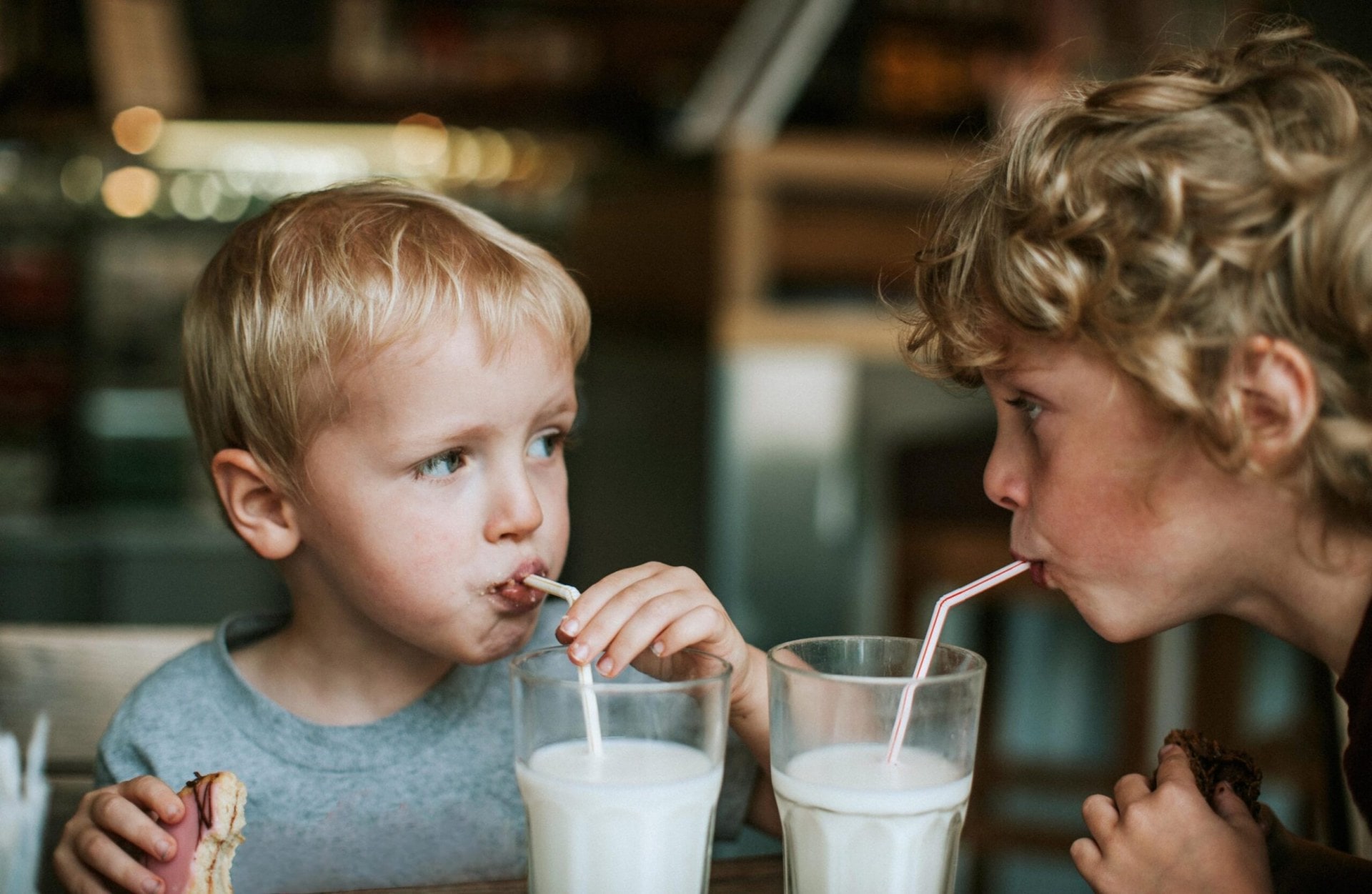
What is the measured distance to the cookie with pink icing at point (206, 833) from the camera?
2.43ft

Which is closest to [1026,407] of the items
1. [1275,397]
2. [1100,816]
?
[1275,397]

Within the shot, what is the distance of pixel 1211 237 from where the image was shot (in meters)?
0.78

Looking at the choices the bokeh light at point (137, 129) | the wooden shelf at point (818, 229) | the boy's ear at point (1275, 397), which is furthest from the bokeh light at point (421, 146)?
the boy's ear at point (1275, 397)

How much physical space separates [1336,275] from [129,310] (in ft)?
9.50

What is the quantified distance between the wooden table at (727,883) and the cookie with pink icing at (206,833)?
0.29 ft

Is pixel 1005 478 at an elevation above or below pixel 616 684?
above

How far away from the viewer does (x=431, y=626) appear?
101 centimetres

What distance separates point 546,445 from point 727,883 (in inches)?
16.4

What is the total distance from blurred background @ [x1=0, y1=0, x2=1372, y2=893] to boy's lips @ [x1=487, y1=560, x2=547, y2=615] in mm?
1538

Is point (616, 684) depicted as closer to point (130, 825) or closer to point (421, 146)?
point (130, 825)

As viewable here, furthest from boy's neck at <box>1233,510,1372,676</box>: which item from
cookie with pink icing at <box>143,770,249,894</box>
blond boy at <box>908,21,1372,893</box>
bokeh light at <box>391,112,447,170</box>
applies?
bokeh light at <box>391,112,447,170</box>

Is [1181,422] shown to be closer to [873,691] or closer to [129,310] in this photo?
[873,691]

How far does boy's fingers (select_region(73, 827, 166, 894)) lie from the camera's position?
2.61 ft

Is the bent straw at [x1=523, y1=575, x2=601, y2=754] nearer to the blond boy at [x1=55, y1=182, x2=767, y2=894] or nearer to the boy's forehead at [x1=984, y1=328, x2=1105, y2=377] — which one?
the blond boy at [x1=55, y1=182, x2=767, y2=894]
